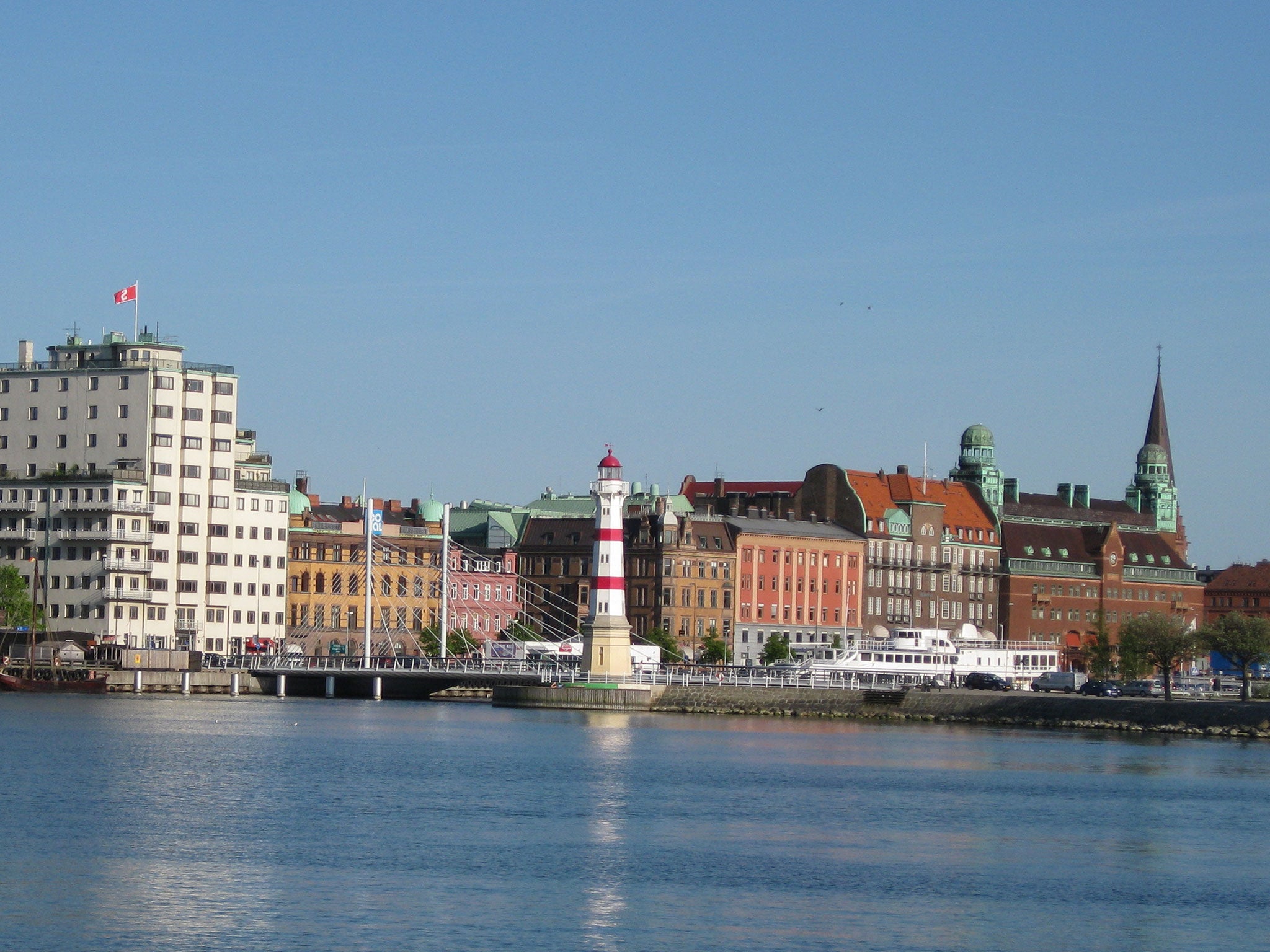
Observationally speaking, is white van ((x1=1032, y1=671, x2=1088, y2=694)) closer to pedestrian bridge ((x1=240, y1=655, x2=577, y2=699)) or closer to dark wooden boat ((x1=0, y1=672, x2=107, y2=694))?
pedestrian bridge ((x1=240, y1=655, x2=577, y2=699))

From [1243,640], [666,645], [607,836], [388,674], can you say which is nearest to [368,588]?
[388,674]

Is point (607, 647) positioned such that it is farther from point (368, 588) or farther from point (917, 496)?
point (917, 496)

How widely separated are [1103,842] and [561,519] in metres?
113

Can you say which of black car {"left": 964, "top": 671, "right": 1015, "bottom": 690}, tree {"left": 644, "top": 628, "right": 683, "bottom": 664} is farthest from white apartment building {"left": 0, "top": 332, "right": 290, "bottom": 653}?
black car {"left": 964, "top": 671, "right": 1015, "bottom": 690}

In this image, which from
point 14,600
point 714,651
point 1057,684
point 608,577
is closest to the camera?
point 608,577

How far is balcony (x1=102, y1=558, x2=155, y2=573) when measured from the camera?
468 feet

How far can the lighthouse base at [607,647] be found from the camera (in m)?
124

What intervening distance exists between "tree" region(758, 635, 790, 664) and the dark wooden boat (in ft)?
158

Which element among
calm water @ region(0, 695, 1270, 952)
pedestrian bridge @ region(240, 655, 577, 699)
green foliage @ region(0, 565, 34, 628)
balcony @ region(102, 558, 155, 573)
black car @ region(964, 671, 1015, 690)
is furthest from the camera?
balcony @ region(102, 558, 155, 573)

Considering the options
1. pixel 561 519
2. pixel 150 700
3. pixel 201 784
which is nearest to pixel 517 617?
pixel 561 519

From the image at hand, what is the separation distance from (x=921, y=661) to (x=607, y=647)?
27068mm

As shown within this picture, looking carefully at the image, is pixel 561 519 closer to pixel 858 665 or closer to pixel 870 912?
pixel 858 665

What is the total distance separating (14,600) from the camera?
137750mm

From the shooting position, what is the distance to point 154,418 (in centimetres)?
14512
